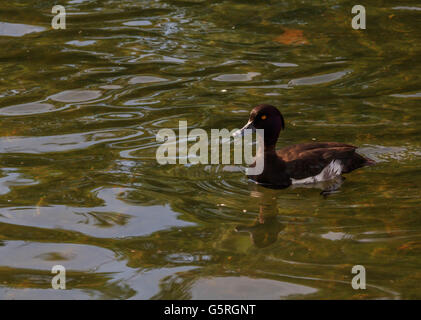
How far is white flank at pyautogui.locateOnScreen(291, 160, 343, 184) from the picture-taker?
7.96 m

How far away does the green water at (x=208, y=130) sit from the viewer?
243 inches

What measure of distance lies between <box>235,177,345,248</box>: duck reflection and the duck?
81 mm

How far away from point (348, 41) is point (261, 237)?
21.5 ft

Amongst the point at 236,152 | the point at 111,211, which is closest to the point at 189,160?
the point at 236,152

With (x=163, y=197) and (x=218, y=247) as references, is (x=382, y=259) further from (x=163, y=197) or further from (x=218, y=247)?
(x=163, y=197)

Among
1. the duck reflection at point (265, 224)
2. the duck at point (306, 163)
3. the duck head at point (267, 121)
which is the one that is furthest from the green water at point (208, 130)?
the duck head at point (267, 121)

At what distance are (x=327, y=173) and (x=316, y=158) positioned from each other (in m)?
0.20

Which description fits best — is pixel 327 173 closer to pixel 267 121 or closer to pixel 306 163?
pixel 306 163

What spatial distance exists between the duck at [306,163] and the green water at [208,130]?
0.46ft

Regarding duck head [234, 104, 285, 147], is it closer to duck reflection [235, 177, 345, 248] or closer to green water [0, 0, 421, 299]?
green water [0, 0, 421, 299]

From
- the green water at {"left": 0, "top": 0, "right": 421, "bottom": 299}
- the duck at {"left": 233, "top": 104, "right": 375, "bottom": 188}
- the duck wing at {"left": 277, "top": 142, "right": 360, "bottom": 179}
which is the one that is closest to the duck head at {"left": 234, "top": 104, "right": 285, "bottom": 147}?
the duck at {"left": 233, "top": 104, "right": 375, "bottom": 188}

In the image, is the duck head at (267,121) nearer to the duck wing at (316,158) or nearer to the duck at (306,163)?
the duck at (306,163)

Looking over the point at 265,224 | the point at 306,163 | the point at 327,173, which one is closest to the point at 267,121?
the point at 306,163

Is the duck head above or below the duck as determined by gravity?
above
